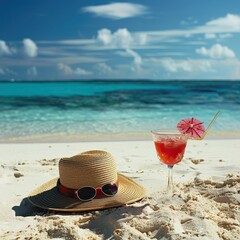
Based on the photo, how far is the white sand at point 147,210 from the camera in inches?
101

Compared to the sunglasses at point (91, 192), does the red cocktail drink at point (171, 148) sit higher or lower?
higher

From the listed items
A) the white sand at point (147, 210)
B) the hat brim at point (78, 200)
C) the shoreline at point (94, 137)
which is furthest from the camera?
the shoreline at point (94, 137)

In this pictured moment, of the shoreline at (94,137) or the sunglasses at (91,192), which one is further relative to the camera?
the shoreline at (94,137)

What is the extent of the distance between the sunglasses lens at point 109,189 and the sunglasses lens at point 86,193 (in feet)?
0.28

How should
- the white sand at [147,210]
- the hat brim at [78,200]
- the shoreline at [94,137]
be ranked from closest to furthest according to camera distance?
1. the white sand at [147,210]
2. the hat brim at [78,200]
3. the shoreline at [94,137]

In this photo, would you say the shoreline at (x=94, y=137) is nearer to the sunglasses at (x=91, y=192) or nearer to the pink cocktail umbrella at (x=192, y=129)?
the sunglasses at (x=91, y=192)

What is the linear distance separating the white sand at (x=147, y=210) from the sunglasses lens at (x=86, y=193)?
0.12m

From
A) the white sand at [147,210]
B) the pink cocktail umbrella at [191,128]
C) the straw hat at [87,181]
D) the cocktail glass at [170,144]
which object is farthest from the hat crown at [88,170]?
the pink cocktail umbrella at [191,128]

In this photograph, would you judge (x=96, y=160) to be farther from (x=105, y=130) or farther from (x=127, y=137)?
(x=105, y=130)

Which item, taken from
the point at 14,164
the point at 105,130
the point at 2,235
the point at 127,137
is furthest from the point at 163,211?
the point at 105,130

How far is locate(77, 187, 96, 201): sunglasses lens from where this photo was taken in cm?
315

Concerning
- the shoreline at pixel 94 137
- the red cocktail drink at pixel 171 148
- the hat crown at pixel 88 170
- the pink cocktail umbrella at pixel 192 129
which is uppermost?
the pink cocktail umbrella at pixel 192 129

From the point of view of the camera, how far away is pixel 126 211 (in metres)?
2.92

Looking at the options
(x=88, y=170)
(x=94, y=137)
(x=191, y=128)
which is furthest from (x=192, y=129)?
(x=94, y=137)
